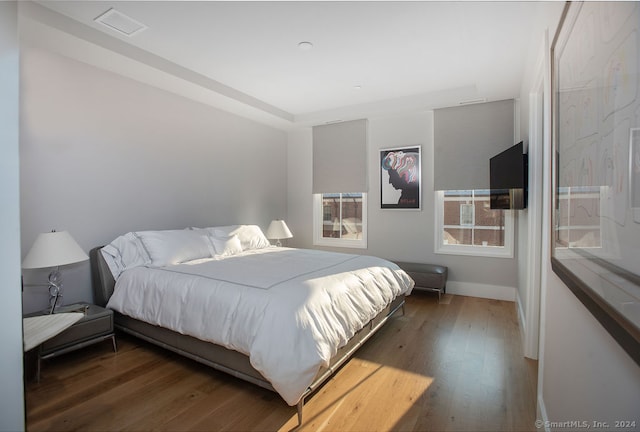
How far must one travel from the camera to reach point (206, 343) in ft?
7.63

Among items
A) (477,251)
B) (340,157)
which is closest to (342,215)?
(340,157)

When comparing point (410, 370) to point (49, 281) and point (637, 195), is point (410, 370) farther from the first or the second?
point (49, 281)

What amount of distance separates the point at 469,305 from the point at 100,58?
4.86 meters

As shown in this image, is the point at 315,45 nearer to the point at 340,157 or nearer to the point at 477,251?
the point at 340,157

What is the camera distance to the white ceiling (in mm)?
2420

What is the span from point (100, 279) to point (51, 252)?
2.19 ft

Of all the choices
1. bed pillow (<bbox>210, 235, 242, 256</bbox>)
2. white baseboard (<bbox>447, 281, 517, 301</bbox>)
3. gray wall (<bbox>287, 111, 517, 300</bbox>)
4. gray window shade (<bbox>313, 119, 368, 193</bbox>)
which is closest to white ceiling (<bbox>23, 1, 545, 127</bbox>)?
gray wall (<bbox>287, 111, 517, 300</bbox>)

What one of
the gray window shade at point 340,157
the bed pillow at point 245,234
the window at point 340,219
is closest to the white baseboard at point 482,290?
the window at point 340,219

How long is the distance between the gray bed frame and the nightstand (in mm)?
203

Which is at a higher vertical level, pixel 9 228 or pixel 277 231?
pixel 9 228

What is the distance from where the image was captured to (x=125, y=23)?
2.59m

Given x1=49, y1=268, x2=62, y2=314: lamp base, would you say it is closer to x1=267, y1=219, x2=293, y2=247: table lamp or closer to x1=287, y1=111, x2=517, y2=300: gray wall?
x1=267, y1=219, x2=293, y2=247: table lamp

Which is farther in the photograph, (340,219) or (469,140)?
(340,219)

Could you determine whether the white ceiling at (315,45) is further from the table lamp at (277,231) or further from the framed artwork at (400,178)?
the table lamp at (277,231)
